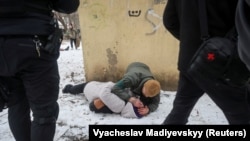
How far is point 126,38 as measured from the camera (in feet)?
12.4

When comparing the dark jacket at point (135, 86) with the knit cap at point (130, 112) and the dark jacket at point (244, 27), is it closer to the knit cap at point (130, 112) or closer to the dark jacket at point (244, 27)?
the knit cap at point (130, 112)

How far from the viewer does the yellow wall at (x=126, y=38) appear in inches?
144

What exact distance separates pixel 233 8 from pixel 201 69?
0.38 metres

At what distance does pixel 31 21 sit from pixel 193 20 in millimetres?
921

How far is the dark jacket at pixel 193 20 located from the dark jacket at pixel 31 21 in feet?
2.60

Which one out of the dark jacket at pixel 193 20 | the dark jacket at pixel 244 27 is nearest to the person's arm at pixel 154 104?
the dark jacket at pixel 193 20

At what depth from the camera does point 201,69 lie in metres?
1.56

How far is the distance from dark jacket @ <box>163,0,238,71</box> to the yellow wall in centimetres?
170

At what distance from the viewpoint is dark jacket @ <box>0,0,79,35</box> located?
60.5 inches

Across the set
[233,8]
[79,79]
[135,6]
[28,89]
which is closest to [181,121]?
[233,8]

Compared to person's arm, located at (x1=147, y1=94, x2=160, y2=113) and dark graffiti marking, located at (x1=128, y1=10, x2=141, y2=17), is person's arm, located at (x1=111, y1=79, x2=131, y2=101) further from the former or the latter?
dark graffiti marking, located at (x1=128, y1=10, x2=141, y2=17)

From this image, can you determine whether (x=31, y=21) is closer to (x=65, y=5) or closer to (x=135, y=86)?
(x=65, y=5)

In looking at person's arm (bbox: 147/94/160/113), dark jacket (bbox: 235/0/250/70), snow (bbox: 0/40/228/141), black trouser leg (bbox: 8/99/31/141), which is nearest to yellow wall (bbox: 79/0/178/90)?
snow (bbox: 0/40/228/141)

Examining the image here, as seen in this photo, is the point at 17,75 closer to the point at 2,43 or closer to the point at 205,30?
the point at 2,43
